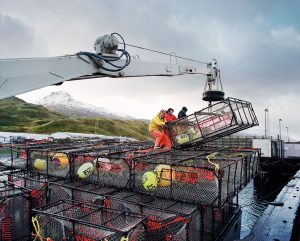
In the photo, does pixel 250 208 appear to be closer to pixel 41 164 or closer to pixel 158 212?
pixel 41 164

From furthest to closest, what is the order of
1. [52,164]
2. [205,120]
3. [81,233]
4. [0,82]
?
1. [205,120]
2. [52,164]
3. [0,82]
4. [81,233]

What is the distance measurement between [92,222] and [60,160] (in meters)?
4.00

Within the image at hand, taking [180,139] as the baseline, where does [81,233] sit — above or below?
below

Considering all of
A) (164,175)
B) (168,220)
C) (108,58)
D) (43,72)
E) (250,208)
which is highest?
(108,58)

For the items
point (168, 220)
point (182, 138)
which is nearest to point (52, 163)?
point (182, 138)

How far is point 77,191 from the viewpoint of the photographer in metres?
7.03

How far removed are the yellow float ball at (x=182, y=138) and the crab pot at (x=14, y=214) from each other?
5.31 m

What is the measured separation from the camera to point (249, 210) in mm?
16906

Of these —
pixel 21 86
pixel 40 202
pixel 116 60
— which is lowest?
pixel 40 202

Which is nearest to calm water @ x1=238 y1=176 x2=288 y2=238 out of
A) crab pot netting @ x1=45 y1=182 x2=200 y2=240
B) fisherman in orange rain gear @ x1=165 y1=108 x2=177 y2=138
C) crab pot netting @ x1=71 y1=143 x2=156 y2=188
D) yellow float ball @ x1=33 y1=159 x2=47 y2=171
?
fisherman in orange rain gear @ x1=165 y1=108 x2=177 y2=138

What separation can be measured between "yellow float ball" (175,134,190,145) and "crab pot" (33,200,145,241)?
5060 millimetres

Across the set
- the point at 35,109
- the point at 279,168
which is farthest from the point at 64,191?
the point at 35,109

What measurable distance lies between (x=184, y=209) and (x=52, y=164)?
4.60 m

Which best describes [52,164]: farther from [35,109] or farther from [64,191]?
[35,109]
